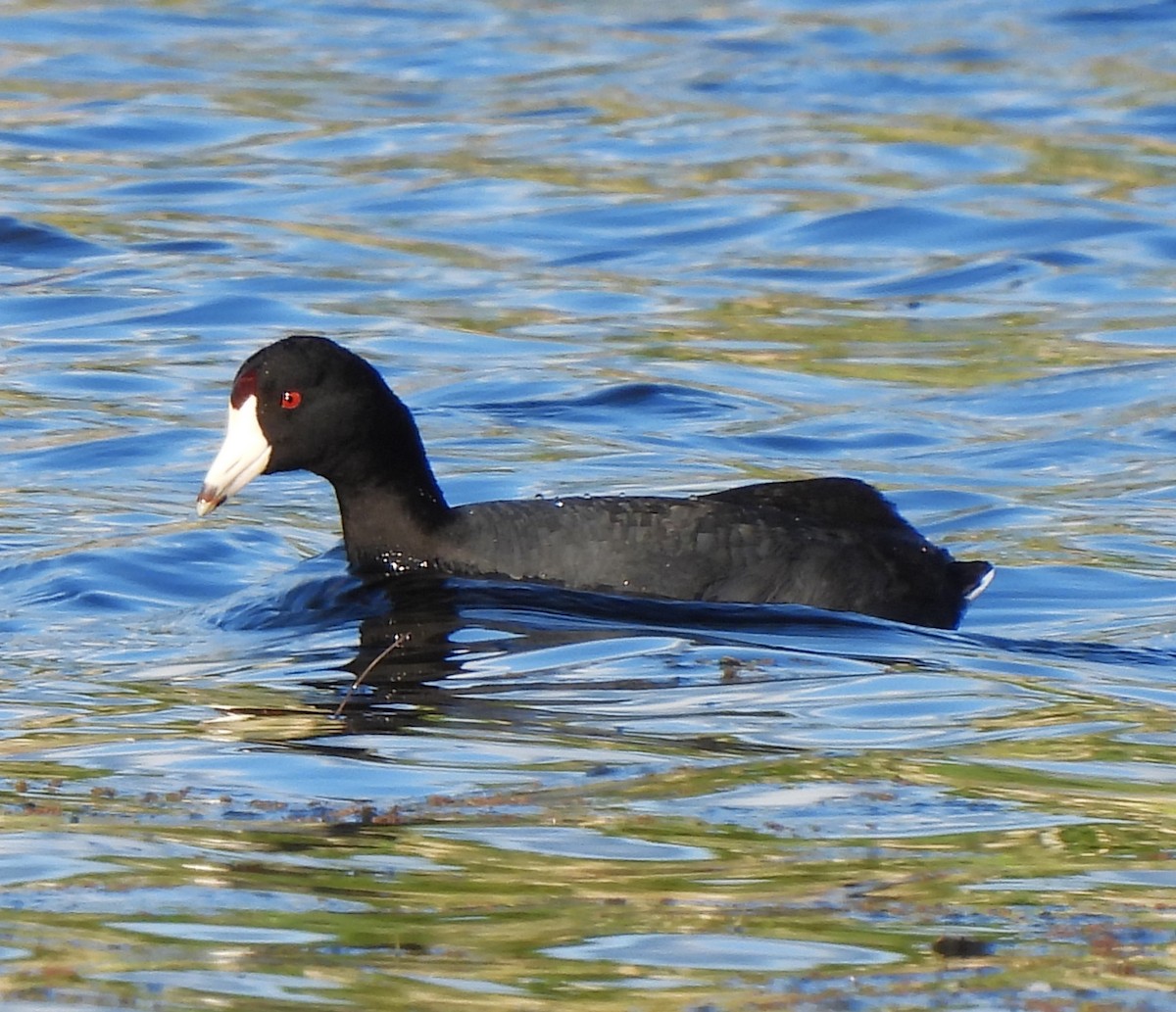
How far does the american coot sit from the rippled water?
158mm

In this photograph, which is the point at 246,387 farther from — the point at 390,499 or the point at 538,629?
the point at 538,629

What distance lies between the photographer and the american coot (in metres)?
7.44

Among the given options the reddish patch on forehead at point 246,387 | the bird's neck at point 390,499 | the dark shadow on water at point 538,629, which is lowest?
the dark shadow on water at point 538,629

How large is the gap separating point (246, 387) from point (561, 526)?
0.99 metres

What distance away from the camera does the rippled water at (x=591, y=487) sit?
155 inches

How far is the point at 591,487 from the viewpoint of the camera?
982 centimetres

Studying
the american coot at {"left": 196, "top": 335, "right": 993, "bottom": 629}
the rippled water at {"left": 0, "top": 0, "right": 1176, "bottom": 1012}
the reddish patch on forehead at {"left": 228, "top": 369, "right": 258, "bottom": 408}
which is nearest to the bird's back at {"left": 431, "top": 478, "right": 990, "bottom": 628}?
the american coot at {"left": 196, "top": 335, "right": 993, "bottom": 629}

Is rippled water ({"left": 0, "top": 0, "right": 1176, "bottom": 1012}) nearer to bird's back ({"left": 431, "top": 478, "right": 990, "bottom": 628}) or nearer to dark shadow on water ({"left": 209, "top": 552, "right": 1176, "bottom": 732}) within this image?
dark shadow on water ({"left": 209, "top": 552, "right": 1176, "bottom": 732})

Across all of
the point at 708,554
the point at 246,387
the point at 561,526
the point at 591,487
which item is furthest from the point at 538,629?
the point at 591,487

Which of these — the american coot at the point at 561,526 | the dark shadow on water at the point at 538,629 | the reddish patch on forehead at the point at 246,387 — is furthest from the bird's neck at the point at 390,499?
the reddish patch on forehead at the point at 246,387

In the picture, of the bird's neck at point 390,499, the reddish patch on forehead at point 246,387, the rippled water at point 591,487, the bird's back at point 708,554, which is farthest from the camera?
the bird's neck at point 390,499

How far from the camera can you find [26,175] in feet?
53.2

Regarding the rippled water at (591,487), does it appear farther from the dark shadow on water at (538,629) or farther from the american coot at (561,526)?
the american coot at (561,526)

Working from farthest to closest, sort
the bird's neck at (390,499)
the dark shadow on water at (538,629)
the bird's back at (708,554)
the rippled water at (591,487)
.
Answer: the bird's neck at (390,499)
the bird's back at (708,554)
the dark shadow on water at (538,629)
the rippled water at (591,487)
